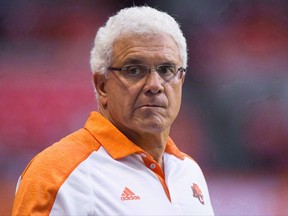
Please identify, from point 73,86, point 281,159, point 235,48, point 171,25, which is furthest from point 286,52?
point 171,25

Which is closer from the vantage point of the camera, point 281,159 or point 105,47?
point 105,47

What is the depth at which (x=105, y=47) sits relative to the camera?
142 centimetres

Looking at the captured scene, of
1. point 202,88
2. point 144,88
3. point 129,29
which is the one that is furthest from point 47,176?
point 202,88

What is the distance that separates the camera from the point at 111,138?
1.41m

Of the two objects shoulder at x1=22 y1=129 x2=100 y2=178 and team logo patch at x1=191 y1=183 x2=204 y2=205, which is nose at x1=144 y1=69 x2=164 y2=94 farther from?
team logo patch at x1=191 y1=183 x2=204 y2=205

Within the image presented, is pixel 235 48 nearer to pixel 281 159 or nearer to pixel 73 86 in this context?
pixel 281 159

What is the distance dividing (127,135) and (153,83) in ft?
0.61

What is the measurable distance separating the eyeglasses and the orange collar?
6.0 inches

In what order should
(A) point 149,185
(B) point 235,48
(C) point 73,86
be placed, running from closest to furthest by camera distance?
1. (A) point 149,185
2. (C) point 73,86
3. (B) point 235,48

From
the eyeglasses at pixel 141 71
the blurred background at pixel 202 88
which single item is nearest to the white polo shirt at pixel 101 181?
the eyeglasses at pixel 141 71

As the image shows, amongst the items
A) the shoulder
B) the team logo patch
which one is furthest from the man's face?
the team logo patch

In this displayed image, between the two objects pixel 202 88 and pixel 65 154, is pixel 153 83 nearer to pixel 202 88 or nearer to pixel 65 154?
pixel 65 154

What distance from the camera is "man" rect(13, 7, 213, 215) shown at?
1261mm

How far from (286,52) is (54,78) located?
1.33 metres
